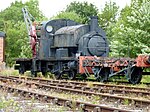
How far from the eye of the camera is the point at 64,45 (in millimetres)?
20547

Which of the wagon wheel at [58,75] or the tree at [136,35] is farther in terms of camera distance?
the tree at [136,35]

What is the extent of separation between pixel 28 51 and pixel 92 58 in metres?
28.1

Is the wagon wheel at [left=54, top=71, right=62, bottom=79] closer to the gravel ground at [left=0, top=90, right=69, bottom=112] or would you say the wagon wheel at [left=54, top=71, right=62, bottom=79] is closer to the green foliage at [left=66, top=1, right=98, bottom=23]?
the gravel ground at [left=0, top=90, right=69, bottom=112]

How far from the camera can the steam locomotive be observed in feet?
54.4

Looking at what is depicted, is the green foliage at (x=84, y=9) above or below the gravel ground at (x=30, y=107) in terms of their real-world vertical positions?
above

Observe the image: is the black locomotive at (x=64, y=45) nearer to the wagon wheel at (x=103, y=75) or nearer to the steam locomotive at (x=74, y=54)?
the steam locomotive at (x=74, y=54)

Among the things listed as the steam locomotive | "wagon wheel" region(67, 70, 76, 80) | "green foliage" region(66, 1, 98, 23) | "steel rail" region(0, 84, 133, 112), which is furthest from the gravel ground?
"green foliage" region(66, 1, 98, 23)

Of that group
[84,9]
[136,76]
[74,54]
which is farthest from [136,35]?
[84,9]

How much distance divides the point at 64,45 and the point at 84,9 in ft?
125

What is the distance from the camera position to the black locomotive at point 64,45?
1967cm

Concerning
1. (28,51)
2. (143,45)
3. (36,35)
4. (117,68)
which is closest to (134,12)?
(143,45)

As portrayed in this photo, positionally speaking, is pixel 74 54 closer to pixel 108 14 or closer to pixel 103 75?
pixel 103 75

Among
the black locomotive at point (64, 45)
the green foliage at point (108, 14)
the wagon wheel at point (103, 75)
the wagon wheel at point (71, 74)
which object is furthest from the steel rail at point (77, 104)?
the green foliage at point (108, 14)

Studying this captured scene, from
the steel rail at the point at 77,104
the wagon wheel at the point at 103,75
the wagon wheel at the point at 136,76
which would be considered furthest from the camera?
the wagon wheel at the point at 103,75
